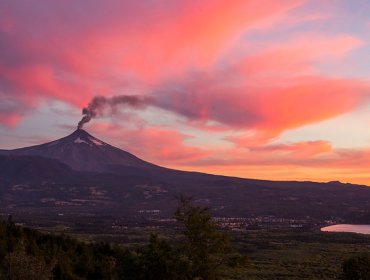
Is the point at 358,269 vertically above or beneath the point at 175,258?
beneath

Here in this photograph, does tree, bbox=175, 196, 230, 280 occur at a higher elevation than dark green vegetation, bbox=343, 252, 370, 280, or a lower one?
higher

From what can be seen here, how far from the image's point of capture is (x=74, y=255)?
54938mm

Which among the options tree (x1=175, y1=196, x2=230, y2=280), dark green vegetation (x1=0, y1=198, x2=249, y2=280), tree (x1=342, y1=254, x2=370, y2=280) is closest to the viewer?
dark green vegetation (x1=0, y1=198, x2=249, y2=280)

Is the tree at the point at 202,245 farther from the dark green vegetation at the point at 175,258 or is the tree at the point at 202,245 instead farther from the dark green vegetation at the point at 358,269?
the dark green vegetation at the point at 358,269

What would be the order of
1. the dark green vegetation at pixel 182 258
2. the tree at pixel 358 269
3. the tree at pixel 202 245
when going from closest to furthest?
the dark green vegetation at pixel 182 258 < the tree at pixel 202 245 < the tree at pixel 358 269

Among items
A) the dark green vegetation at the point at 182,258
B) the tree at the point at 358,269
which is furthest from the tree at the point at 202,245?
the tree at the point at 358,269

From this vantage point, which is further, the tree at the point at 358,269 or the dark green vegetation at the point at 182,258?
the tree at the point at 358,269

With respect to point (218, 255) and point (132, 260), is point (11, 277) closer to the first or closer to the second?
point (132, 260)

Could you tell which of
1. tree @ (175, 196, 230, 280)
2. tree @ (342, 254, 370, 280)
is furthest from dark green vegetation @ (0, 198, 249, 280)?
tree @ (342, 254, 370, 280)

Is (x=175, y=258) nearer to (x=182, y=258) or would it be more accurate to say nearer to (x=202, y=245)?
(x=182, y=258)

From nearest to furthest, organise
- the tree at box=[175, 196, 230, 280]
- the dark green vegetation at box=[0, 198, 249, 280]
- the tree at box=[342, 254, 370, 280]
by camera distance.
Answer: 1. the dark green vegetation at box=[0, 198, 249, 280]
2. the tree at box=[175, 196, 230, 280]
3. the tree at box=[342, 254, 370, 280]

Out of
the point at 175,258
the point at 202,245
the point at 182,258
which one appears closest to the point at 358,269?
the point at 202,245

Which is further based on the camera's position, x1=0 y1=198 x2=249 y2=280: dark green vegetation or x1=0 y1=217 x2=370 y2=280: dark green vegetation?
x1=0 y1=217 x2=370 y2=280: dark green vegetation

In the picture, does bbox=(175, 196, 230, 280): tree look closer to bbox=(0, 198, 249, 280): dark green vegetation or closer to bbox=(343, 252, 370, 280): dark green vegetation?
bbox=(0, 198, 249, 280): dark green vegetation
